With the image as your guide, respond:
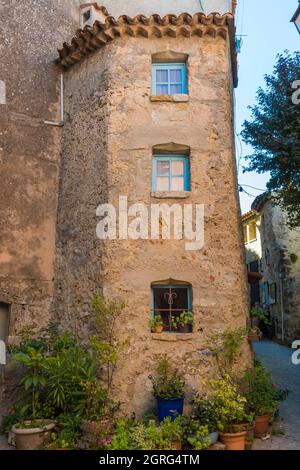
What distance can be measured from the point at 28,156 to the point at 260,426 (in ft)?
23.5

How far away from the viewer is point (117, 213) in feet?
27.5

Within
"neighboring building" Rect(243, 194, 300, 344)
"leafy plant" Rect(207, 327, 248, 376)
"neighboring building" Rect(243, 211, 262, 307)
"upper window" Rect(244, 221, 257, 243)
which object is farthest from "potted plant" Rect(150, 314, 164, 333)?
"upper window" Rect(244, 221, 257, 243)

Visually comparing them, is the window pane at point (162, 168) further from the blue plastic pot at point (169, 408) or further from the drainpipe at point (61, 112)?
the blue plastic pot at point (169, 408)

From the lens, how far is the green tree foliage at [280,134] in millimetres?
9461

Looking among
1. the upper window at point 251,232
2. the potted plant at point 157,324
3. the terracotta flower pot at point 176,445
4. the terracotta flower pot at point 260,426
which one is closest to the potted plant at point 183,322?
the potted plant at point 157,324

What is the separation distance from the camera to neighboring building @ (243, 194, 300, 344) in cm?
1630

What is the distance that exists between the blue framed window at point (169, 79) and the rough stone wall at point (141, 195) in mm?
237

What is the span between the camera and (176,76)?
934 cm

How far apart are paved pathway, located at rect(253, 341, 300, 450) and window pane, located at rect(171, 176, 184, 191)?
16.0ft

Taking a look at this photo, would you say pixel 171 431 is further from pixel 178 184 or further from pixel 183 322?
pixel 178 184

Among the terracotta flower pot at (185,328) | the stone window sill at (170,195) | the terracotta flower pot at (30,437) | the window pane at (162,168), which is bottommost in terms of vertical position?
the terracotta flower pot at (30,437)

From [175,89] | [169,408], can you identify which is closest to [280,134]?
[175,89]

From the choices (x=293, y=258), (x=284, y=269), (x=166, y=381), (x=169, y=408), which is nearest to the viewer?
(x=169, y=408)
